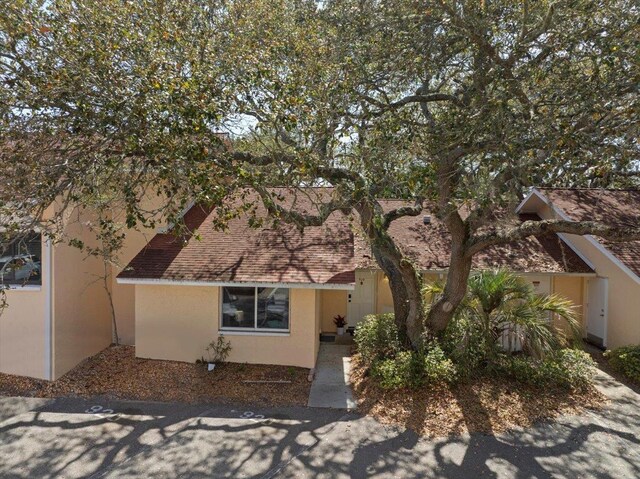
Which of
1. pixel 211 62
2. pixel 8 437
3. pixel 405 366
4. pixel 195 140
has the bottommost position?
pixel 8 437

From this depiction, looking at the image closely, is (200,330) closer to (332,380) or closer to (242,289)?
(242,289)

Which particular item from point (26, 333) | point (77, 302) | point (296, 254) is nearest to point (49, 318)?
point (26, 333)

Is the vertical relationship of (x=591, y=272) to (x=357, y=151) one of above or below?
below

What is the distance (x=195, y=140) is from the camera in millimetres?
6094

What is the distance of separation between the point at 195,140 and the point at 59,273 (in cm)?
602

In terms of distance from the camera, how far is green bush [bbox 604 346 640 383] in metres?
9.47

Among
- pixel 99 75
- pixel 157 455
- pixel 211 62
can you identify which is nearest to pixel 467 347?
pixel 157 455

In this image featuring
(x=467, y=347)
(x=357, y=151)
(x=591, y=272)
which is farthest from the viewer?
(x=591, y=272)

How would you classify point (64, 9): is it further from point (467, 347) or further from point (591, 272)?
point (591, 272)

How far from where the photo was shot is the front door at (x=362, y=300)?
13219 mm

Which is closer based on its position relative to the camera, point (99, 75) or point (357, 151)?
point (99, 75)

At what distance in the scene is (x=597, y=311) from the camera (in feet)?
39.9

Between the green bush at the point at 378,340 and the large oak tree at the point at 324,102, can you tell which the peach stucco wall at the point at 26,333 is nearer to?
the large oak tree at the point at 324,102

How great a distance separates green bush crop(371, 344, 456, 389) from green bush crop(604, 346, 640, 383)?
439cm
